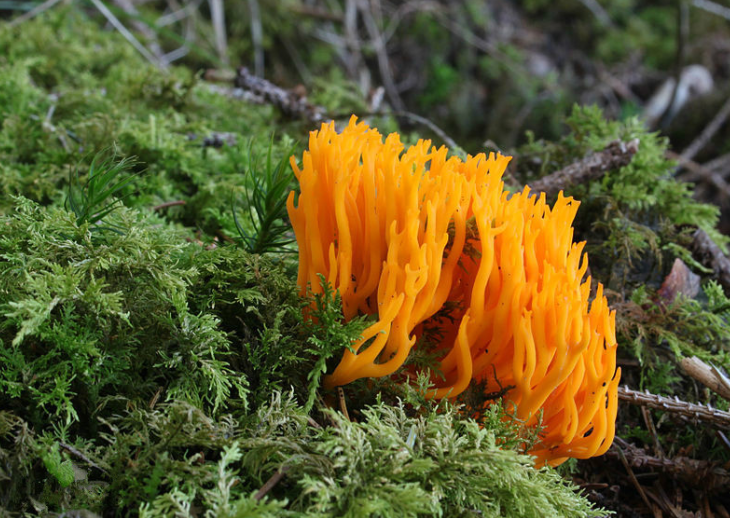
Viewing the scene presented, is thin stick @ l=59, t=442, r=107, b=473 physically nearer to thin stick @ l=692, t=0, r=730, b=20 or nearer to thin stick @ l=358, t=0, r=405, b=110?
thin stick @ l=358, t=0, r=405, b=110

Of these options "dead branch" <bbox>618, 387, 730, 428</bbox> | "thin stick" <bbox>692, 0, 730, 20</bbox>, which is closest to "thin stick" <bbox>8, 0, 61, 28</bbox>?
"dead branch" <bbox>618, 387, 730, 428</bbox>

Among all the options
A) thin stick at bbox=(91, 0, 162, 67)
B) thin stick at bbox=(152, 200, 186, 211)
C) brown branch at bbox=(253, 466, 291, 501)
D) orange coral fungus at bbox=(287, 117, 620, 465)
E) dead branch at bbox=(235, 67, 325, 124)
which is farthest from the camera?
thin stick at bbox=(91, 0, 162, 67)

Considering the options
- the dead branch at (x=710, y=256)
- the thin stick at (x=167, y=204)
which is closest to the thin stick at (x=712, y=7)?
the dead branch at (x=710, y=256)

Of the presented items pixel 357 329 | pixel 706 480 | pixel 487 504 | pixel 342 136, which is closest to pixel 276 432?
pixel 357 329

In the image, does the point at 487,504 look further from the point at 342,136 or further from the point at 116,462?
the point at 342,136

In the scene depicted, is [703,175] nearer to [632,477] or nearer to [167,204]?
[632,477]

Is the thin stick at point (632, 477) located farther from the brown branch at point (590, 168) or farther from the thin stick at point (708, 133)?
the thin stick at point (708, 133)
